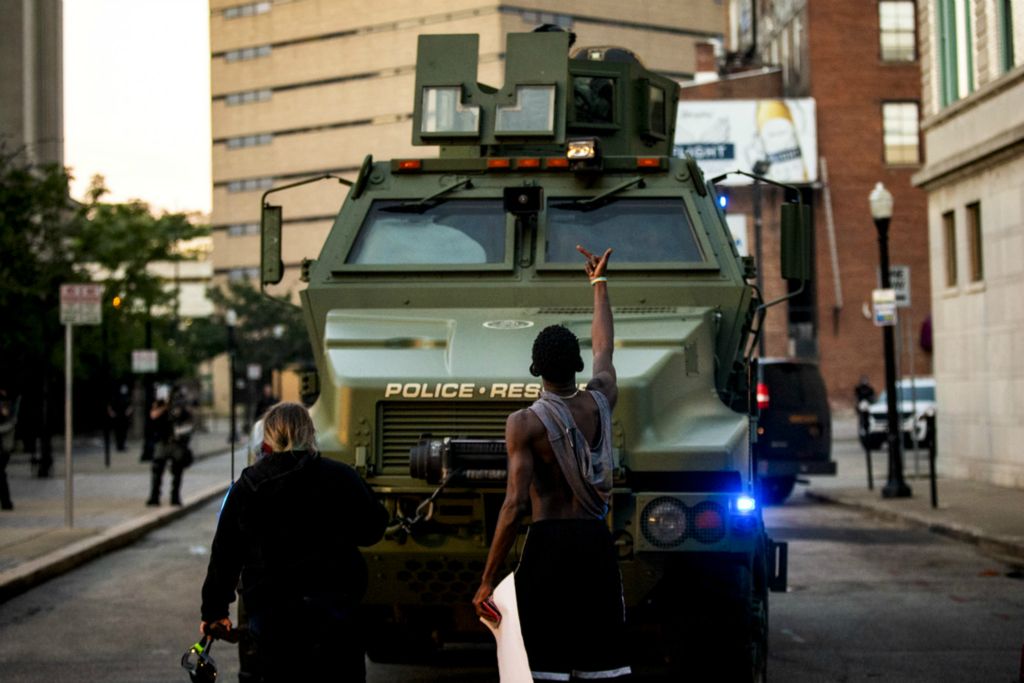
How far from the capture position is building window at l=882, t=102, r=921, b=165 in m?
62.8

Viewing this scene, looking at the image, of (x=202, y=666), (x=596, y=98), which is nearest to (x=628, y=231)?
(x=596, y=98)

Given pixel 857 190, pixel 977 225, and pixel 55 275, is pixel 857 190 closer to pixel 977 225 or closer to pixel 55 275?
pixel 977 225

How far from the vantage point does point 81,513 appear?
2147 cm

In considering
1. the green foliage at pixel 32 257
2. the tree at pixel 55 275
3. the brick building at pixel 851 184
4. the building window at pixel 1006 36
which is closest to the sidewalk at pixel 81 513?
the tree at pixel 55 275

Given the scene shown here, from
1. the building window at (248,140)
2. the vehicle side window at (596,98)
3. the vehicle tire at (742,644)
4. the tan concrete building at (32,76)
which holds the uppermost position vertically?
the building window at (248,140)

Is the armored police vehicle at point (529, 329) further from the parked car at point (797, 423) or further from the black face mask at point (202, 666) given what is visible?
the parked car at point (797, 423)

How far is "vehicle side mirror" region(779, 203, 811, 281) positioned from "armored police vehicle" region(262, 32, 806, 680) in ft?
0.06

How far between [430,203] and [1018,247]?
52.2 feet

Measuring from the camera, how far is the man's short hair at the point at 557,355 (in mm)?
6125

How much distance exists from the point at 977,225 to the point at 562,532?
71.5ft

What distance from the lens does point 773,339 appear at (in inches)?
2525

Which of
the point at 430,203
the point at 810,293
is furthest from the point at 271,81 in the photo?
the point at 430,203

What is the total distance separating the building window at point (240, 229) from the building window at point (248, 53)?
34.4ft

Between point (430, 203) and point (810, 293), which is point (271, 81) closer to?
point (810, 293)
